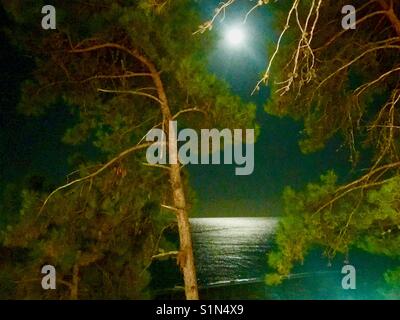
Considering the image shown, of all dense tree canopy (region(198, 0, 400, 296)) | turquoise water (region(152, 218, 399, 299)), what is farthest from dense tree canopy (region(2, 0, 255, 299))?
turquoise water (region(152, 218, 399, 299))

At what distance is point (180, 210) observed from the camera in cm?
504

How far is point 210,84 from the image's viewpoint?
5184mm

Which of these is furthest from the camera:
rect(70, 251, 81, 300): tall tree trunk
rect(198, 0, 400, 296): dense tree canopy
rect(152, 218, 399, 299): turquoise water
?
rect(152, 218, 399, 299): turquoise water

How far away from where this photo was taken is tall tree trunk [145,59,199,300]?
16.3ft

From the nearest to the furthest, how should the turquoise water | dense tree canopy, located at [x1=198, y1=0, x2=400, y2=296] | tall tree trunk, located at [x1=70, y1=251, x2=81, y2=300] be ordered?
1. dense tree canopy, located at [x1=198, y1=0, x2=400, y2=296]
2. tall tree trunk, located at [x1=70, y1=251, x2=81, y2=300]
3. the turquoise water

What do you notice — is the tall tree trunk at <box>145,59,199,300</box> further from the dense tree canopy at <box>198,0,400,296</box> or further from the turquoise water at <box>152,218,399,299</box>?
the turquoise water at <box>152,218,399,299</box>

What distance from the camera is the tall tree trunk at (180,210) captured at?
496cm

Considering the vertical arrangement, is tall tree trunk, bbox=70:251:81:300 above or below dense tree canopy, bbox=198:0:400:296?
below

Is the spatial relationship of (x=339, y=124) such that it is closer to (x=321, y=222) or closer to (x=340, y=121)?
(x=340, y=121)

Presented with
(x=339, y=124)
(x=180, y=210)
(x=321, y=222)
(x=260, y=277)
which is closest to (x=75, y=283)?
(x=180, y=210)

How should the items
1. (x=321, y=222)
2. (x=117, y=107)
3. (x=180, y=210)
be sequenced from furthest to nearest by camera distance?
(x=117, y=107) → (x=180, y=210) → (x=321, y=222)

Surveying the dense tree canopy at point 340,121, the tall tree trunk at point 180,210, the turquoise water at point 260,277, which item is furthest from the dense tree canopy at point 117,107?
the turquoise water at point 260,277
